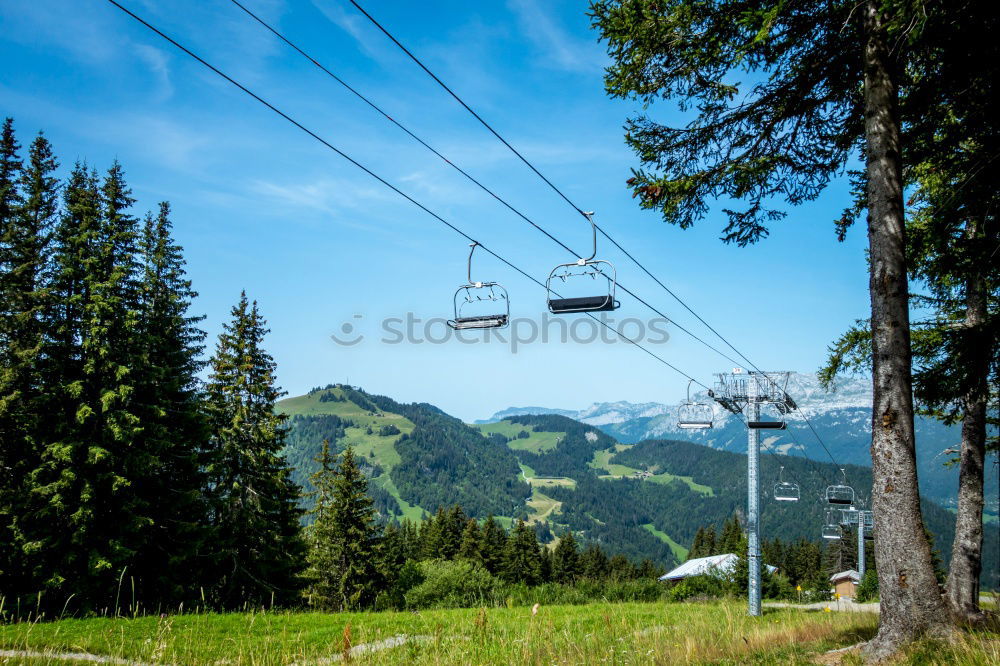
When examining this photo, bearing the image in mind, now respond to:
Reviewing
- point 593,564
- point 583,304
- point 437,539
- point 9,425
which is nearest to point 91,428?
point 9,425

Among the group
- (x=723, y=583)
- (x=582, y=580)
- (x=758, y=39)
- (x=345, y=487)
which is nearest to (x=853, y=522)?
(x=723, y=583)

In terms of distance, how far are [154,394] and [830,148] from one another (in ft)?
72.9

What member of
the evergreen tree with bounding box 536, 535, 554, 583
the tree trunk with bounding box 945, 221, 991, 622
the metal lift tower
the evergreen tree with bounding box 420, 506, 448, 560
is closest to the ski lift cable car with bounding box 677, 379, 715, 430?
the metal lift tower

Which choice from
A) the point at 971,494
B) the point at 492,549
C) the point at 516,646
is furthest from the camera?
the point at 492,549

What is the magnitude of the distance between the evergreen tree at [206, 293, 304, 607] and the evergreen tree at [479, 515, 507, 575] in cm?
3609

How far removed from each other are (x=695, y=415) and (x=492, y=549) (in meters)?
46.4

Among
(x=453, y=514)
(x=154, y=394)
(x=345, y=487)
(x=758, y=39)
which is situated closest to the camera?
(x=758, y=39)

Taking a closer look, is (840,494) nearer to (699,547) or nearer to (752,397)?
(752,397)

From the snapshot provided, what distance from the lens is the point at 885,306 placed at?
6844 millimetres

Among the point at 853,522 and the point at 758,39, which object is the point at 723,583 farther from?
the point at 758,39

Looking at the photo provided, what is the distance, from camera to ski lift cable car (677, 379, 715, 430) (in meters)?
22.2

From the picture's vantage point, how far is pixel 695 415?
2306 centimetres

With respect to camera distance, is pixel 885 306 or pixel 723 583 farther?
pixel 723 583

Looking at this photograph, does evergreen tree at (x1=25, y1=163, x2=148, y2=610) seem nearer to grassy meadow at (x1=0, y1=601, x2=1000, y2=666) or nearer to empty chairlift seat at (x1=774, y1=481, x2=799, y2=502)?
grassy meadow at (x1=0, y1=601, x2=1000, y2=666)
